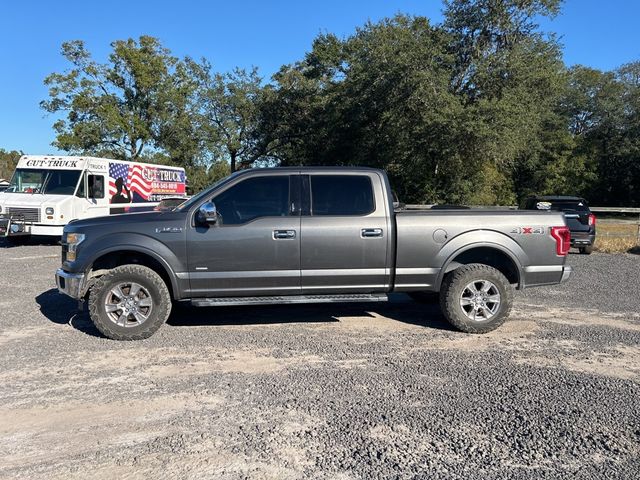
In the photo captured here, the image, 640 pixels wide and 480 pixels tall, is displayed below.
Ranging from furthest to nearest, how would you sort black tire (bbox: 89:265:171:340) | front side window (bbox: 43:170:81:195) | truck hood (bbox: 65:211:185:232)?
front side window (bbox: 43:170:81:195) → truck hood (bbox: 65:211:185:232) → black tire (bbox: 89:265:171:340)

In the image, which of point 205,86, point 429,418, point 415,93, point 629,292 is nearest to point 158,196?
point 415,93

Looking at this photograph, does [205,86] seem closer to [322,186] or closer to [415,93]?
[415,93]

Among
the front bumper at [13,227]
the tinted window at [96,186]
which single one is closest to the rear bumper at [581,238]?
the tinted window at [96,186]

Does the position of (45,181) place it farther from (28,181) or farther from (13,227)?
(13,227)

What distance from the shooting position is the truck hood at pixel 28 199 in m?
14.3

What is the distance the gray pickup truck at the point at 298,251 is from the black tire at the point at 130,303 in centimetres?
1

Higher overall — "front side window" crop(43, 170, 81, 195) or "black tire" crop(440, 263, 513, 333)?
"front side window" crop(43, 170, 81, 195)

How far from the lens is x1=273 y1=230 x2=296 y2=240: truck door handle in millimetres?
5914

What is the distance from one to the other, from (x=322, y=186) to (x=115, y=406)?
10.9ft

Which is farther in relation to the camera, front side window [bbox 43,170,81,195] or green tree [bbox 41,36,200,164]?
green tree [bbox 41,36,200,164]

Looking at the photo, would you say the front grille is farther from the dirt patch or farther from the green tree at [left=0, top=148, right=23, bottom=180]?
the green tree at [left=0, top=148, right=23, bottom=180]

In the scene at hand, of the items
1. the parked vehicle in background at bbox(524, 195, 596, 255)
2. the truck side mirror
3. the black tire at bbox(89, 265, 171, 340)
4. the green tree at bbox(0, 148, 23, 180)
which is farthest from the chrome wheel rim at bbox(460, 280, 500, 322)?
the green tree at bbox(0, 148, 23, 180)

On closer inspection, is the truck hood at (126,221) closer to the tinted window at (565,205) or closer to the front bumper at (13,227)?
the front bumper at (13,227)

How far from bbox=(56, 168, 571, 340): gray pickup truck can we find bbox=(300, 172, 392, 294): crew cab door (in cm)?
1
